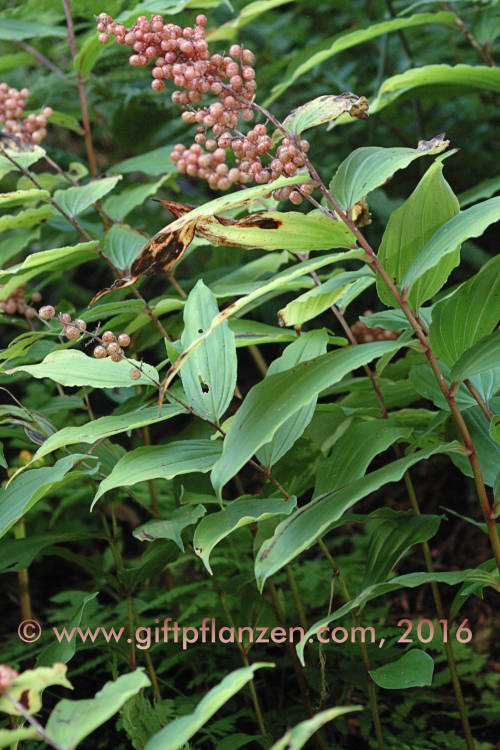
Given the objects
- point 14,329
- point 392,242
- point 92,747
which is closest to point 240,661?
point 92,747

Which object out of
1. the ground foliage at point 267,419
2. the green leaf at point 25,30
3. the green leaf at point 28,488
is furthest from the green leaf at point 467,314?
the green leaf at point 25,30

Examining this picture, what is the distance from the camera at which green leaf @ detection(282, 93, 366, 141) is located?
1.08m

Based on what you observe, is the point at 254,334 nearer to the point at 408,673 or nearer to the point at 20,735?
the point at 408,673

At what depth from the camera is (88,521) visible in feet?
9.52

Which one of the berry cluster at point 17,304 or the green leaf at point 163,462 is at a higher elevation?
the berry cluster at point 17,304

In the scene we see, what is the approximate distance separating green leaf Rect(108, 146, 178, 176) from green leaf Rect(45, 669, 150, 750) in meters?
1.49

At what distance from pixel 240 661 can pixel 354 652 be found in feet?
0.92

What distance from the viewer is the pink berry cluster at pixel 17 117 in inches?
67.0

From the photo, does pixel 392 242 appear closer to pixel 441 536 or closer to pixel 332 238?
pixel 332 238

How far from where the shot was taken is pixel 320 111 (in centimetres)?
111

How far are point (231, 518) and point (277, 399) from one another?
24cm

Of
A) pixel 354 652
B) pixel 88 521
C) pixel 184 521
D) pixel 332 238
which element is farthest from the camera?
pixel 88 521

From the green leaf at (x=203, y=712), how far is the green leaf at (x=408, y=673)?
1.80 ft

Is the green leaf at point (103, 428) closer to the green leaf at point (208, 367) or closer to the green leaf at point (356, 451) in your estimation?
the green leaf at point (208, 367)
